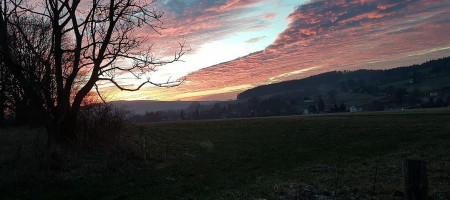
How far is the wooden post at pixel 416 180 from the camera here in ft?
16.7

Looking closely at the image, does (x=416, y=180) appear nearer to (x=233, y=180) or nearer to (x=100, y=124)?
(x=233, y=180)

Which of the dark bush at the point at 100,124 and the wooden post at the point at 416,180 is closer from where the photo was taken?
the wooden post at the point at 416,180

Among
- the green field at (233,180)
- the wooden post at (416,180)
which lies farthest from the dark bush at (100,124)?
the wooden post at (416,180)

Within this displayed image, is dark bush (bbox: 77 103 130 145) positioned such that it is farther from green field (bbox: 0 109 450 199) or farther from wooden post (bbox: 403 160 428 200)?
wooden post (bbox: 403 160 428 200)

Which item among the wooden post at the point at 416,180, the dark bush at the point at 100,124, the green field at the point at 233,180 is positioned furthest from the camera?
the dark bush at the point at 100,124

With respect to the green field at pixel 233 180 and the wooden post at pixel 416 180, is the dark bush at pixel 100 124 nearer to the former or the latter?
the green field at pixel 233 180

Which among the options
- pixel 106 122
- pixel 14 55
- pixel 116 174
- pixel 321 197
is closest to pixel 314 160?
pixel 321 197

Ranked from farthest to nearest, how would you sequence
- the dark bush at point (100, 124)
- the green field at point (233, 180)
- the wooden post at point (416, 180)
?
the dark bush at point (100, 124)
the green field at point (233, 180)
the wooden post at point (416, 180)

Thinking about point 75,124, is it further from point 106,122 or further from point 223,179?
point 223,179

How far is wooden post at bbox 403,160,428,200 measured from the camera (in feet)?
16.7

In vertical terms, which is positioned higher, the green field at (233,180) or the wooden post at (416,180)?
the wooden post at (416,180)

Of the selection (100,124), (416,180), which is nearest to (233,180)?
(416,180)

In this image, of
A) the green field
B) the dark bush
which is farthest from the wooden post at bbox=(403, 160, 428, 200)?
the dark bush

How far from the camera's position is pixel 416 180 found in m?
5.15
